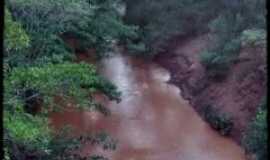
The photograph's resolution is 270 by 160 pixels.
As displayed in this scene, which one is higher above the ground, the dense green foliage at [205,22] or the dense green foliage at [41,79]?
the dense green foliage at [205,22]

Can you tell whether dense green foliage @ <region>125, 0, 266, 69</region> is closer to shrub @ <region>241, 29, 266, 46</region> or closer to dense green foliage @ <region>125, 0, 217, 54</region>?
dense green foliage @ <region>125, 0, 217, 54</region>

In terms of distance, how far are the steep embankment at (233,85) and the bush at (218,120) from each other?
0.16 meters

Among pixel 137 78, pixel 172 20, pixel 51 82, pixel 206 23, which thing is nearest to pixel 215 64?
pixel 137 78

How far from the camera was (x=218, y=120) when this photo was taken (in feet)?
50.3

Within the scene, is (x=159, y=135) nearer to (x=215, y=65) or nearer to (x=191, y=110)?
(x=191, y=110)

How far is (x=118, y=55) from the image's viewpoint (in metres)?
23.4

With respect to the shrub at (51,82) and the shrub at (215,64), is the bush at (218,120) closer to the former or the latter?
the shrub at (215,64)

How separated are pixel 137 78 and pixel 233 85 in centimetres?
506

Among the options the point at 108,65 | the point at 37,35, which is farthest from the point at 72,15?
the point at 108,65

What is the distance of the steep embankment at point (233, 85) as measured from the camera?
587 inches

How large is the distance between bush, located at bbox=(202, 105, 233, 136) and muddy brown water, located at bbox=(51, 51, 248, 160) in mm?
185

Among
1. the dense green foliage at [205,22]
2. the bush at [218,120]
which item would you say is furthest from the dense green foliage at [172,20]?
the bush at [218,120]

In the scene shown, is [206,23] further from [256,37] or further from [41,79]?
→ [41,79]

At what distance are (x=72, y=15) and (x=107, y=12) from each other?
4.52m
